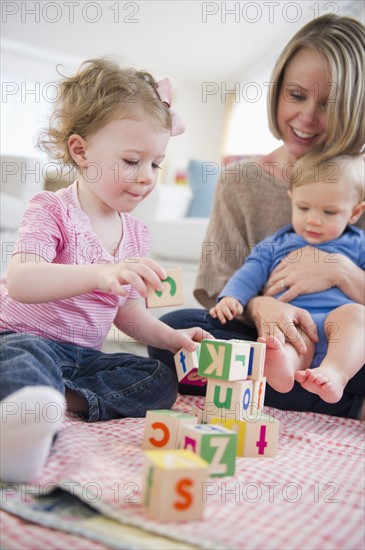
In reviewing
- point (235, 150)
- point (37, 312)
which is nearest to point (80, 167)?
point (37, 312)

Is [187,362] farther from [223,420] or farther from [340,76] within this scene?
[340,76]

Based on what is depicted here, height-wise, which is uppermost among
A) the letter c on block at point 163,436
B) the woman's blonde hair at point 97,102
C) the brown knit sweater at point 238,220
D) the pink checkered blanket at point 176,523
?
the woman's blonde hair at point 97,102

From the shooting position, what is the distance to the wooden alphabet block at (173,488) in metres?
0.70

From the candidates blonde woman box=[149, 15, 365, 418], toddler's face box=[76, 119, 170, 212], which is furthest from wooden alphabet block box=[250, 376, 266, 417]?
toddler's face box=[76, 119, 170, 212]

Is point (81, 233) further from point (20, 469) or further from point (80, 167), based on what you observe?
point (20, 469)

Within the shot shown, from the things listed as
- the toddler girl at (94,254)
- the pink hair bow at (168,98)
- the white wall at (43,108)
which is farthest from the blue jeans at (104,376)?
the white wall at (43,108)

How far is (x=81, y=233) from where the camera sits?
122cm

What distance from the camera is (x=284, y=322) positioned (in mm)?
1336

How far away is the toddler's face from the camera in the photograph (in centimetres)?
121

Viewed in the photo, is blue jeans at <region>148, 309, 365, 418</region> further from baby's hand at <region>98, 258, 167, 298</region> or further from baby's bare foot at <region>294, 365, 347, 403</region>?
baby's hand at <region>98, 258, 167, 298</region>

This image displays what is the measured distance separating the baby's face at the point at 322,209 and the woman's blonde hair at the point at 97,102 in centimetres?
42

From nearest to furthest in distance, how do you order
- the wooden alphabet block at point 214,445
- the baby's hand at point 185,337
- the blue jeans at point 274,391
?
the wooden alphabet block at point 214,445
the baby's hand at point 185,337
the blue jeans at point 274,391

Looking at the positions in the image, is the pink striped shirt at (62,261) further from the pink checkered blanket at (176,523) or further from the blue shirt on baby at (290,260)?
the blue shirt on baby at (290,260)

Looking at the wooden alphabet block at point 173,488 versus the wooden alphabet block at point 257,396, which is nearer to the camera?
the wooden alphabet block at point 173,488
